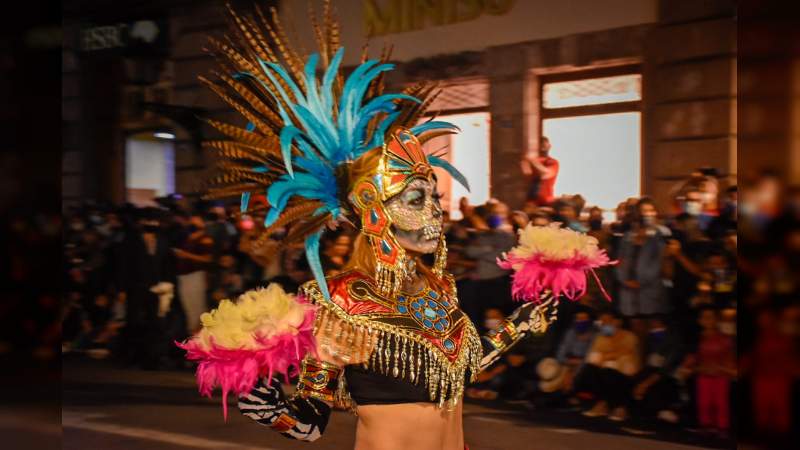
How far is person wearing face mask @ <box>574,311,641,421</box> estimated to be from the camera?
17.3 ft

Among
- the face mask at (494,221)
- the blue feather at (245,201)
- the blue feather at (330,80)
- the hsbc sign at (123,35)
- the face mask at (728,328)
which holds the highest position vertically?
the hsbc sign at (123,35)

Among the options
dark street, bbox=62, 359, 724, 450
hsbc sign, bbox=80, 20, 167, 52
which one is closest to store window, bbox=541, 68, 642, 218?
dark street, bbox=62, 359, 724, 450

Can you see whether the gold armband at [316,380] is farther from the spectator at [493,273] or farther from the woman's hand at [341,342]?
the spectator at [493,273]

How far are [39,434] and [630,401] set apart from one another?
3763mm

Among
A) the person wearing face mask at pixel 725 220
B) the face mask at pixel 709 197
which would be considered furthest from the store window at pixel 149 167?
the person wearing face mask at pixel 725 220

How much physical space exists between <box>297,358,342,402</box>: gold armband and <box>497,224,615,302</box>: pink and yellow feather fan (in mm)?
716

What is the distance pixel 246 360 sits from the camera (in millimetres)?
2016

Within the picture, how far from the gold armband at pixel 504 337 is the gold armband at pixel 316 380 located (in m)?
0.57

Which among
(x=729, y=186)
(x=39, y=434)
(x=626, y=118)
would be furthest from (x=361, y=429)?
(x=626, y=118)

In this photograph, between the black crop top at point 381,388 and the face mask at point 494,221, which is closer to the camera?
the black crop top at point 381,388

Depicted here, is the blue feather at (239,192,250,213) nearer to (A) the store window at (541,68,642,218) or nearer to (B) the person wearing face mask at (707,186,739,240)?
(B) the person wearing face mask at (707,186,739,240)

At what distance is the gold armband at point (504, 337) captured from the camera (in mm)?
2521

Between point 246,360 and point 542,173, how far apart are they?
4616mm

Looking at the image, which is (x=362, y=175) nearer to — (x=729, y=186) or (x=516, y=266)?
(x=516, y=266)
